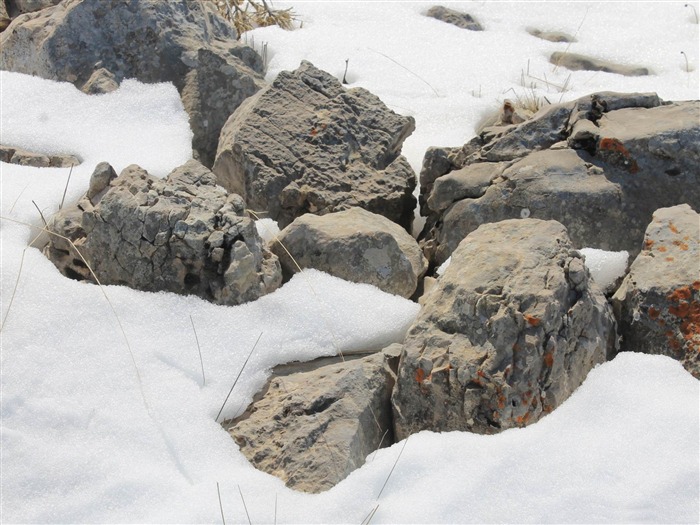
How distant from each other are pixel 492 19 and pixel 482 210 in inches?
139

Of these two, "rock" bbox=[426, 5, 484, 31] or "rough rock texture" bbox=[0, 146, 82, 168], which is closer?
"rough rock texture" bbox=[0, 146, 82, 168]

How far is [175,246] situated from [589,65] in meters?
3.92

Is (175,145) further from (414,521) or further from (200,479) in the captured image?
(414,521)

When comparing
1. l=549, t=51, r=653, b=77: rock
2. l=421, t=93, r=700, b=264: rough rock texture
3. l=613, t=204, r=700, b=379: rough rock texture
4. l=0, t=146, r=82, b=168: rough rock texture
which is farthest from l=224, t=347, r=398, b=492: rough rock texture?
l=549, t=51, r=653, b=77: rock

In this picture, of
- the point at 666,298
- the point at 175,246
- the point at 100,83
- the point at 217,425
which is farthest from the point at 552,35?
the point at 217,425

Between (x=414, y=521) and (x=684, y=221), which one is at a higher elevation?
(x=684, y=221)

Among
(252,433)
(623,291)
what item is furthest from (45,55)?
(623,291)

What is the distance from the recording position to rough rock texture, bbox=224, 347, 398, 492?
259 cm

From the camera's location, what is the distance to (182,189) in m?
3.44

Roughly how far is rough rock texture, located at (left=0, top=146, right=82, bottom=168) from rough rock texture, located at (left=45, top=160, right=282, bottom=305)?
852 millimetres

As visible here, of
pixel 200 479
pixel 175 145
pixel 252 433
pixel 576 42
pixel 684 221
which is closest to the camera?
pixel 200 479

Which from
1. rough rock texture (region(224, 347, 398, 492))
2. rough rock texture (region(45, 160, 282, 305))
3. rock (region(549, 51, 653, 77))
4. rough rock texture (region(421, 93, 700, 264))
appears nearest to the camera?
rough rock texture (region(224, 347, 398, 492))

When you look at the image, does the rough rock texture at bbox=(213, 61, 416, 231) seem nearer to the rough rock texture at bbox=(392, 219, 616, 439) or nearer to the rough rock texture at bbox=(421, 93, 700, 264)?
the rough rock texture at bbox=(421, 93, 700, 264)

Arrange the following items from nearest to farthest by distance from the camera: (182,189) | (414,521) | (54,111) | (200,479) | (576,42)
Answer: (414,521)
(200,479)
(182,189)
(54,111)
(576,42)
